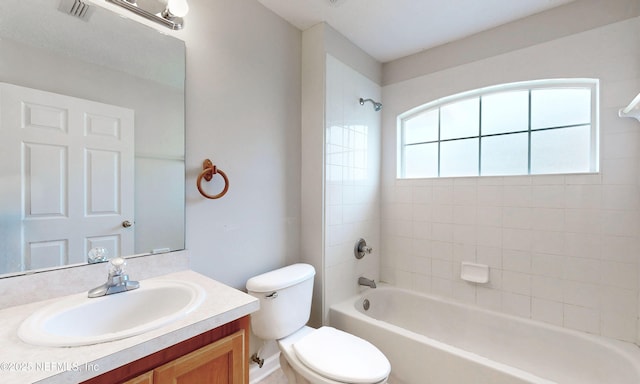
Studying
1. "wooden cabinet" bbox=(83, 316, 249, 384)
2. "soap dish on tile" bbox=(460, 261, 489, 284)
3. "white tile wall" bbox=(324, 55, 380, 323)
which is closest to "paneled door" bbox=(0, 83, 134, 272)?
"wooden cabinet" bbox=(83, 316, 249, 384)

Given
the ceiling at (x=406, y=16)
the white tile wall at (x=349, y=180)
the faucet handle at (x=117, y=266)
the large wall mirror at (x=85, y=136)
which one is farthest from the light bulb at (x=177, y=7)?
the faucet handle at (x=117, y=266)

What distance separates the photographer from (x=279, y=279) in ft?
5.18

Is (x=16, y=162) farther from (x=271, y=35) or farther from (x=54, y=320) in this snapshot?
(x=271, y=35)

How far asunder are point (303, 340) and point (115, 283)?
95cm

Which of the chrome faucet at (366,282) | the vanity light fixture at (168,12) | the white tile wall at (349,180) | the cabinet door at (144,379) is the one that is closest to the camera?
the cabinet door at (144,379)

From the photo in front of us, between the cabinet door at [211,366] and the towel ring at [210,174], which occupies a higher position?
the towel ring at [210,174]

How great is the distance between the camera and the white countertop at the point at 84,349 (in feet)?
2.05

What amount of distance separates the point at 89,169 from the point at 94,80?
0.38m

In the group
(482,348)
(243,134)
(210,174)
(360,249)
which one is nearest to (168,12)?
(243,134)

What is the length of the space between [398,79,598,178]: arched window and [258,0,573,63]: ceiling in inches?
18.2

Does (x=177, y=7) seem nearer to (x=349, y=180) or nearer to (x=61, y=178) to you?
(x=61, y=178)

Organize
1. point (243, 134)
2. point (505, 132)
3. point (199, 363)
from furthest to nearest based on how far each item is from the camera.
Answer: point (505, 132), point (243, 134), point (199, 363)

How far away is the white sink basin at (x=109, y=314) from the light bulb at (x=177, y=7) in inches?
49.2

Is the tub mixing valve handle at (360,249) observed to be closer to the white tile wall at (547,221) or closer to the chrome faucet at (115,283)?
the white tile wall at (547,221)
